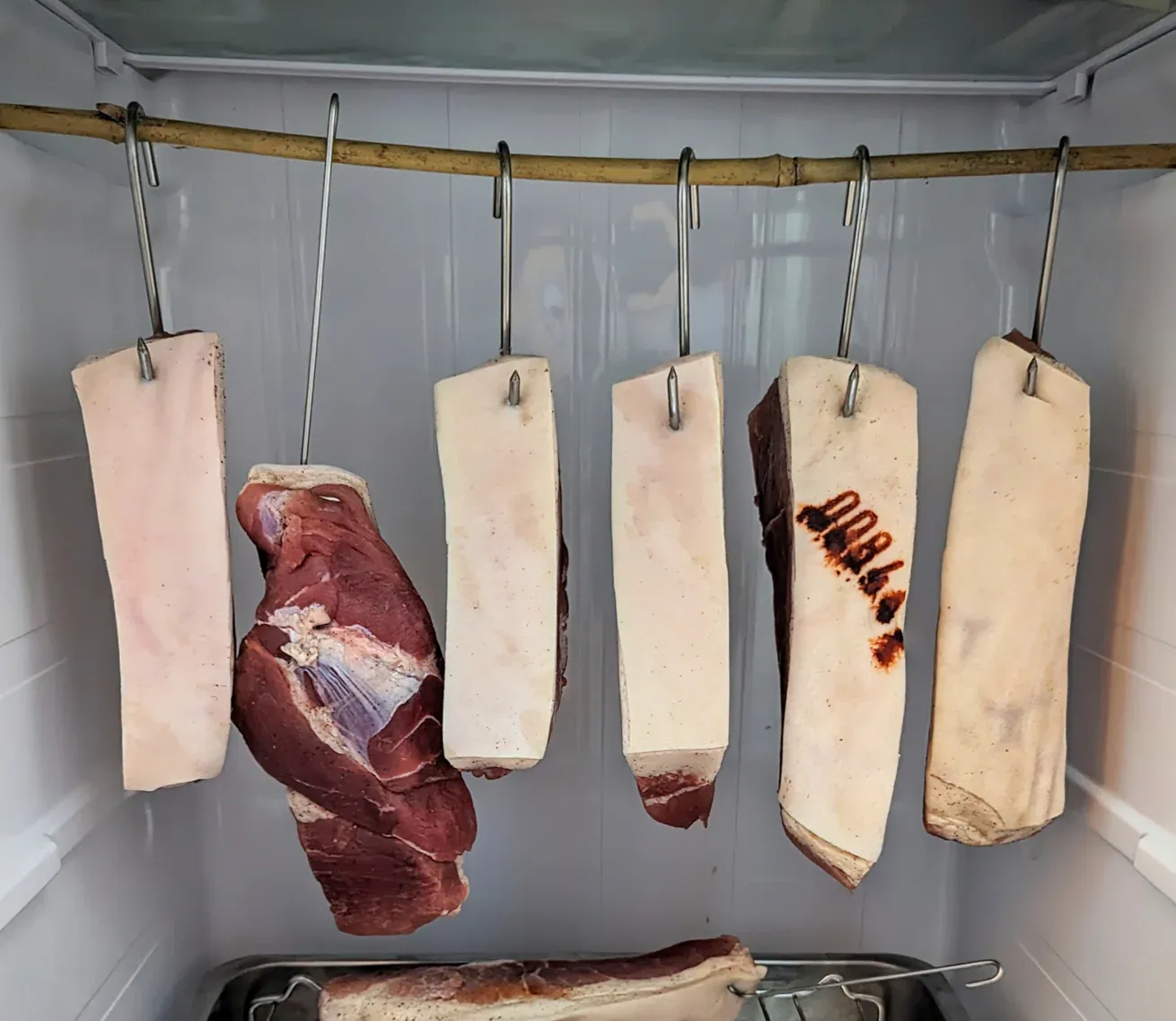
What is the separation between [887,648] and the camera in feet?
2.46

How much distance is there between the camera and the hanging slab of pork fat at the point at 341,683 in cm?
76

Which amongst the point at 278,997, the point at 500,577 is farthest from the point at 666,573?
the point at 278,997

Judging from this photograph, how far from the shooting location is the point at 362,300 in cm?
105

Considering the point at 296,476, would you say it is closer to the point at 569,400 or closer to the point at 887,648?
the point at 569,400

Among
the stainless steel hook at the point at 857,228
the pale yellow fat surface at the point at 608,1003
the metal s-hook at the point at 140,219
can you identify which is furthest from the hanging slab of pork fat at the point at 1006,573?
the metal s-hook at the point at 140,219

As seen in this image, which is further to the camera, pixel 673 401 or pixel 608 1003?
pixel 608 1003

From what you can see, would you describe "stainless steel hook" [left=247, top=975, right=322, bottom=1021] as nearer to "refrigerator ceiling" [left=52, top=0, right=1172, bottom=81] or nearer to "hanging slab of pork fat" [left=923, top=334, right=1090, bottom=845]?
"hanging slab of pork fat" [left=923, top=334, right=1090, bottom=845]

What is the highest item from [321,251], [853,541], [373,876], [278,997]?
[321,251]

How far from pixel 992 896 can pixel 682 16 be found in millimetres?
993

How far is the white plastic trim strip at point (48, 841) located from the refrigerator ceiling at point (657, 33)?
28.0 inches

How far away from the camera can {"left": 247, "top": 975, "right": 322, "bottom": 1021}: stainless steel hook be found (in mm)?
1054

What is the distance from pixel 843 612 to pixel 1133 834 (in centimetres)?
A: 35

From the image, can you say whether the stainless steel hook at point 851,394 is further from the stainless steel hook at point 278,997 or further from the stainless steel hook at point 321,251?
the stainless steel hook at point 278,997

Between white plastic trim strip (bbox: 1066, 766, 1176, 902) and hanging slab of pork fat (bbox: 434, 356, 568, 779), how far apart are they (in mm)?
518
